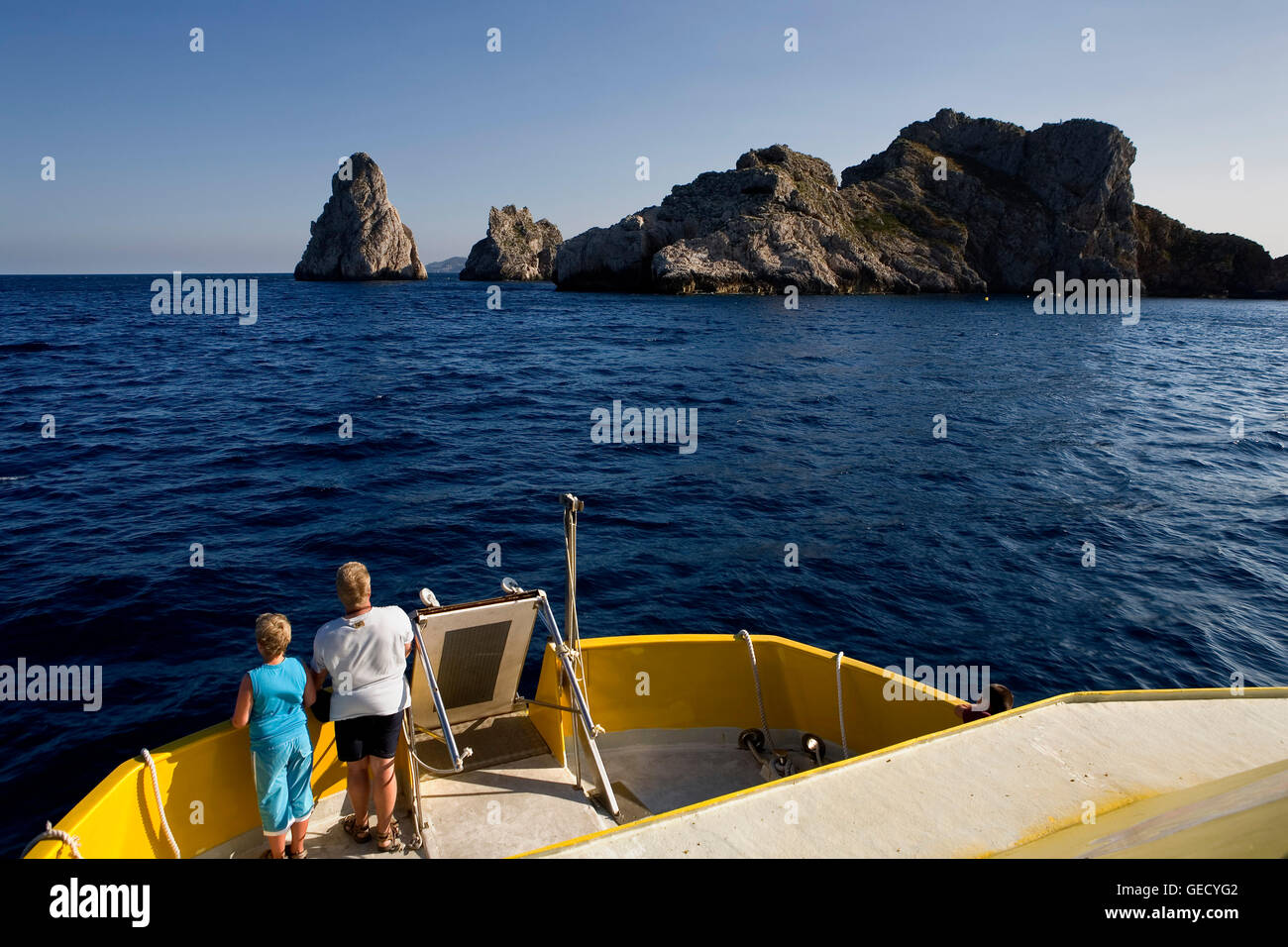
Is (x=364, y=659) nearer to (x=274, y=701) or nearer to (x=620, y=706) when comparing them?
(x=274, y=701)

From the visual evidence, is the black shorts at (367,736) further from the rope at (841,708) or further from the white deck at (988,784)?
the rope at (841,708)

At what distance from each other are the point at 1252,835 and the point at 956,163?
17538 cm

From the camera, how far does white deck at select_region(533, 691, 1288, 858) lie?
4465mm

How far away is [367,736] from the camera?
242 inches

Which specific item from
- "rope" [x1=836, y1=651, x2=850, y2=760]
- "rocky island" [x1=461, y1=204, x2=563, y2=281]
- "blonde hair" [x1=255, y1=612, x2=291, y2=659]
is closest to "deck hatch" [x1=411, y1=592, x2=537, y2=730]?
"blonde hair" [x1=255, y1=612, x2=291, y2=659]

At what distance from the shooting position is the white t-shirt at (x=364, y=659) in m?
5.82

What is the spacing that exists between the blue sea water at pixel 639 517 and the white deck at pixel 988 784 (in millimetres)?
6342

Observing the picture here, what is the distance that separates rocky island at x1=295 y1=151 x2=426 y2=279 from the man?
175m

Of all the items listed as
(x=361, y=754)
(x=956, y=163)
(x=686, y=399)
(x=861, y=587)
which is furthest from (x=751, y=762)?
(x=956, y=163)

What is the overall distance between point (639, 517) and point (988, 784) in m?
13.9

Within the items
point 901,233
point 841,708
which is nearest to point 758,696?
point 841,708

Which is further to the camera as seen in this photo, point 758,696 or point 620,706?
point 620,706

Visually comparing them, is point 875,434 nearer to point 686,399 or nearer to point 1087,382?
point 686,399

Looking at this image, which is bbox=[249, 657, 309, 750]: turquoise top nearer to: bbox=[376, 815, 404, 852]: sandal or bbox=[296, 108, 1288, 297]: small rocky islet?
bbox=[376, 815, 404, 852]: sandal
